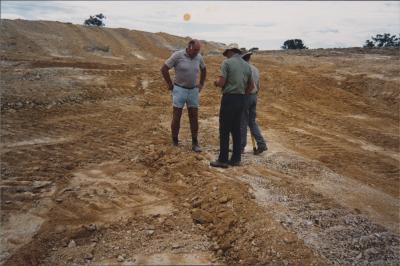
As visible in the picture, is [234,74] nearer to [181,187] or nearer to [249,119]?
[249,119]

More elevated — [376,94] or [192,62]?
[192,62]

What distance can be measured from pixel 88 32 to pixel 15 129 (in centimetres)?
2400

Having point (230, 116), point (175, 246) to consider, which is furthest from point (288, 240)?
point (230, 116)

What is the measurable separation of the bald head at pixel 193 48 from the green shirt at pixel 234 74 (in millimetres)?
741

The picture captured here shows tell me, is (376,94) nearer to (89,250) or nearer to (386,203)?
(386,203)

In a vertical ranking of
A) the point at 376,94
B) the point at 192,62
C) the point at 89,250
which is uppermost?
the point at 192,62

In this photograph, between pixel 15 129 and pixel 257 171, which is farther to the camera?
pixel 15 129

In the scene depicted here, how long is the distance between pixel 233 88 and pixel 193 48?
103cm

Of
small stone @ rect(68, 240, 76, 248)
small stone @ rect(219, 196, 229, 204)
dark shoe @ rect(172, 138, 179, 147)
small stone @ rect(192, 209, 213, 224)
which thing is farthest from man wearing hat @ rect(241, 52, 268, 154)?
small stone @ rect(68, 240, 76, 248)

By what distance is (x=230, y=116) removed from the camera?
602 cm

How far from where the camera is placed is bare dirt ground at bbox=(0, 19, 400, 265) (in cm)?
445

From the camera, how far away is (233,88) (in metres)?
5.93

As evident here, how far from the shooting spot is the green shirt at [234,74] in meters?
5.89

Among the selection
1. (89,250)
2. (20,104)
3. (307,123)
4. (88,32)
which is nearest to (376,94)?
(307,123)
